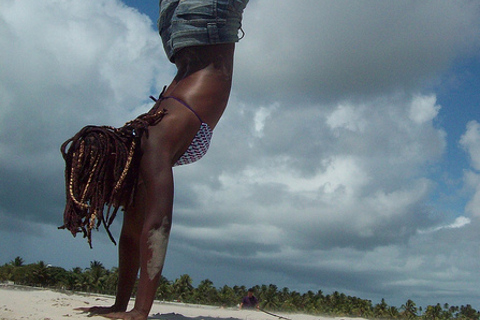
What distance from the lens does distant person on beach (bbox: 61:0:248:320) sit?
3359 millimetres

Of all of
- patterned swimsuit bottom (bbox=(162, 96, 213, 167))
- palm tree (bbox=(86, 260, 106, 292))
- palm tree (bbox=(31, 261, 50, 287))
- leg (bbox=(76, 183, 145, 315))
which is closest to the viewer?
patterned swimsuit bottom (bbox=(162, 96, 213, 167))

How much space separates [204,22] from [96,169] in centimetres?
144

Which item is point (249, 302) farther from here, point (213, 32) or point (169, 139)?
point (213, 32)

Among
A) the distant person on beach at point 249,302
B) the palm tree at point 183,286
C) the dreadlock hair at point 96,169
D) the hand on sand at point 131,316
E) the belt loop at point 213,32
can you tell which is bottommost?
the hand on sand at point 131,316

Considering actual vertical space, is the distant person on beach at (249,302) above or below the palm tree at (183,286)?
below

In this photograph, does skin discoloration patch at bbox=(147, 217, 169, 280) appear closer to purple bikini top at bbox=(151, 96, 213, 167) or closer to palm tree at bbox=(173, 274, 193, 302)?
purple bikini top at bbox=(151, 96, 213, 167)

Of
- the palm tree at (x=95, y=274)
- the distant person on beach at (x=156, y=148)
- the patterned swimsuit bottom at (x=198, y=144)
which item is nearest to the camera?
the distant person on beach at (x=156, y=148)

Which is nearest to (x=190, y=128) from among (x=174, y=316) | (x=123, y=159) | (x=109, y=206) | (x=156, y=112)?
(x=156, y=112)

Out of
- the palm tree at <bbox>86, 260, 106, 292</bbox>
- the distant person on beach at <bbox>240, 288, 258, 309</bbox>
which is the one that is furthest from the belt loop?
the palm tree at <bbox>86, 260, 106, 292</bbox>

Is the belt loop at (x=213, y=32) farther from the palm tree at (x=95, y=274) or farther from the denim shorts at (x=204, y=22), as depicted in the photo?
the palm tree at (x=95, y=274)

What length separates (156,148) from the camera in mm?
3553

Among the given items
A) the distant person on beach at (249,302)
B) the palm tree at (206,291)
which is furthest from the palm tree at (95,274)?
the distant person on beach at (249,302)

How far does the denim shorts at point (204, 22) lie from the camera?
3.88 metres

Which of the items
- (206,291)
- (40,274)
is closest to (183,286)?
(206,291)
